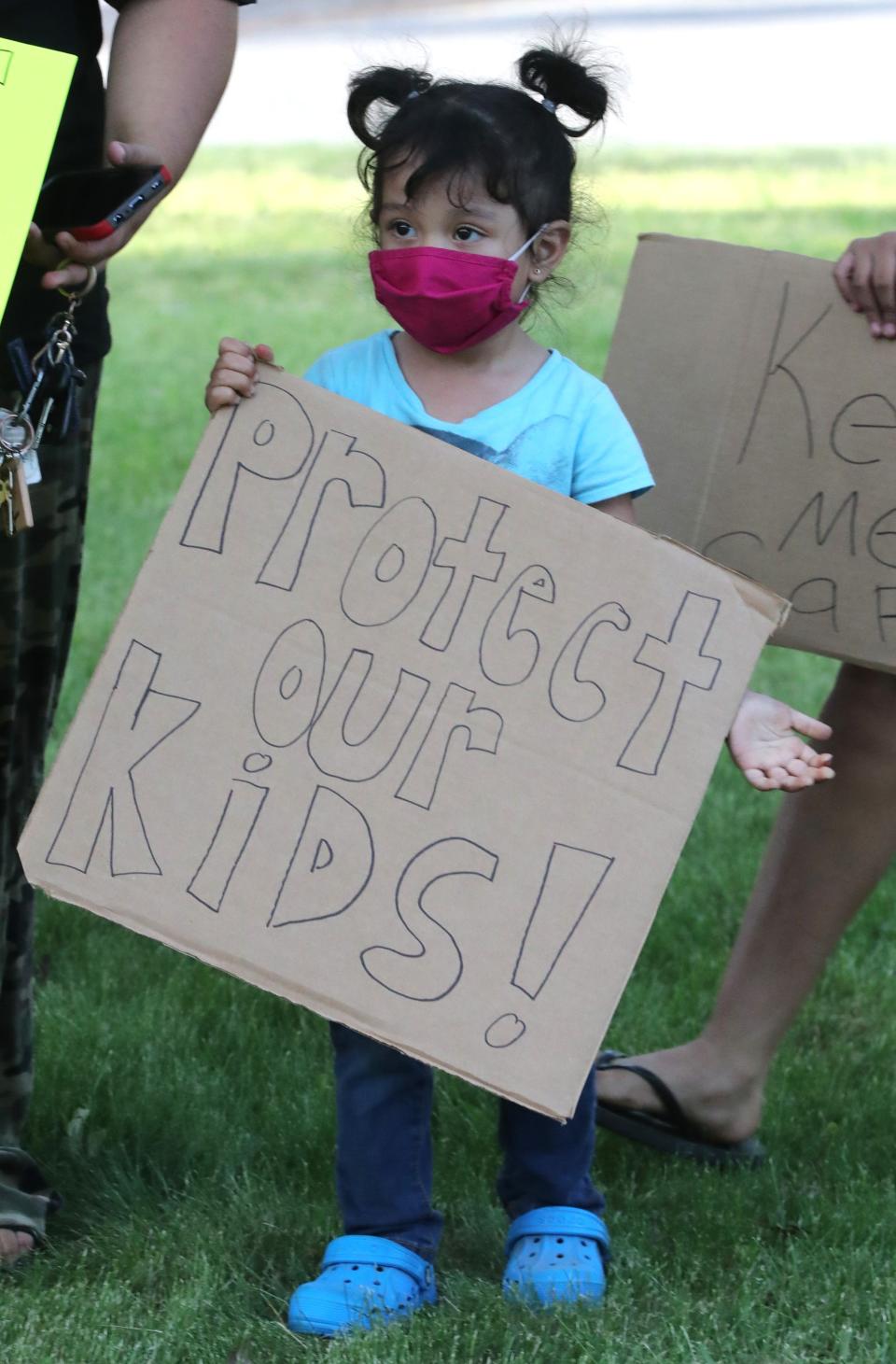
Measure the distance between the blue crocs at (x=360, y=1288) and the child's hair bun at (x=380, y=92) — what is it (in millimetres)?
1443

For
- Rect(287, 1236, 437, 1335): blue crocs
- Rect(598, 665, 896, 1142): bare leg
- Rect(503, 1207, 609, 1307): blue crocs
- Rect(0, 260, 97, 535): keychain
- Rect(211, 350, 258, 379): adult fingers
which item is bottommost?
Rect(287, 1236, 437, 1335): blue crocs

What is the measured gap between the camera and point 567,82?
2.48 metres

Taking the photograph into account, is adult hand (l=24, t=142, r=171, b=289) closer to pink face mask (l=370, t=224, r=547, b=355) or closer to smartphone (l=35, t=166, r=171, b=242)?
smartphone (l=35, t=166, r=171, b=242)

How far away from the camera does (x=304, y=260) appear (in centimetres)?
1077

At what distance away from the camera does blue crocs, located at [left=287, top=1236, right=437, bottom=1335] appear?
2.28 meters

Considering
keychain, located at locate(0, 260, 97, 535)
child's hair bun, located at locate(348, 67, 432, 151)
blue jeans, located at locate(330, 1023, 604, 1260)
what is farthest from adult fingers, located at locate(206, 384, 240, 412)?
blue jeans, located at locate(330, 1023, 604, 1260)

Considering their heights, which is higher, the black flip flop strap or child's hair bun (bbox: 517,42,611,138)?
child's hair bun (bbox: 517,42,611,138)

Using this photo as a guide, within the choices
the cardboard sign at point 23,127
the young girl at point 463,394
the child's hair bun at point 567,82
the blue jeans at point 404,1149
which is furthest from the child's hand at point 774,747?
the cardboard sign at point 23,127

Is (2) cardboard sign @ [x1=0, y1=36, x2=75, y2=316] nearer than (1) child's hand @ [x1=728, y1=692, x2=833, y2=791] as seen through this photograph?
Yes

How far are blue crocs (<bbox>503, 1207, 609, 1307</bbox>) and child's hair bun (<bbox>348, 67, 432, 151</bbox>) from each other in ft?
4.73

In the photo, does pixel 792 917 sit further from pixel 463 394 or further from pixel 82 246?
pixel 82 246

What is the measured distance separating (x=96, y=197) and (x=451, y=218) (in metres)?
0.52

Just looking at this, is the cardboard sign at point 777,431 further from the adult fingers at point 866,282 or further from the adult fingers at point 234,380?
the adult fingers at point 234,380

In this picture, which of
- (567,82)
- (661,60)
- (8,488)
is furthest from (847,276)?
(661,60)
